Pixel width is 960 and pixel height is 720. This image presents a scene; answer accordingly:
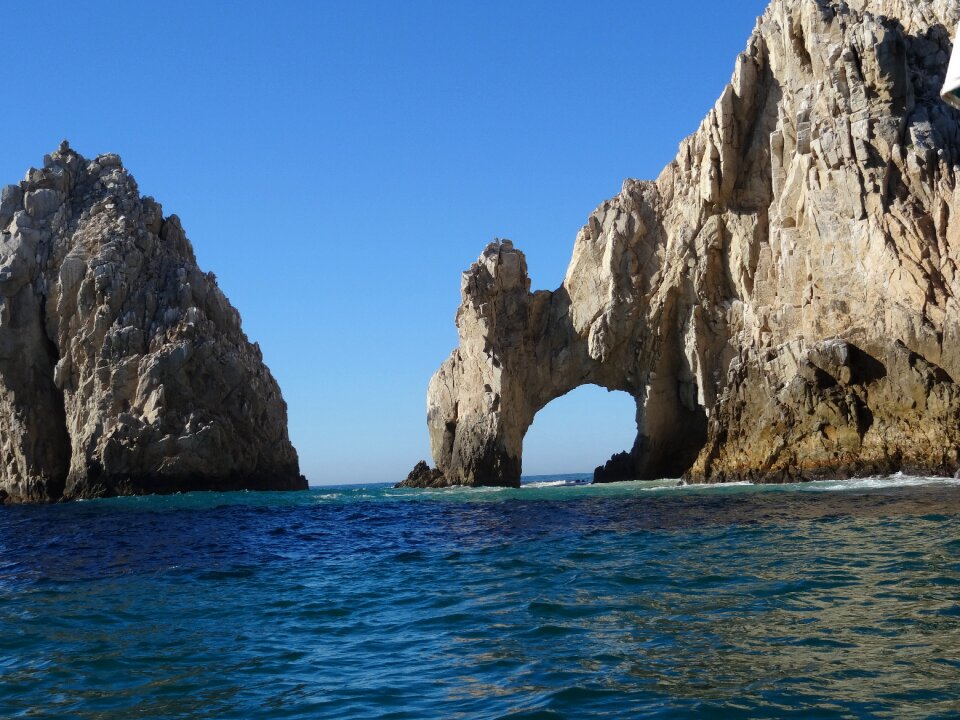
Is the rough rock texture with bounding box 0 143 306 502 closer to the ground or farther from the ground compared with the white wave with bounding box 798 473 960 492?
farther from the ground

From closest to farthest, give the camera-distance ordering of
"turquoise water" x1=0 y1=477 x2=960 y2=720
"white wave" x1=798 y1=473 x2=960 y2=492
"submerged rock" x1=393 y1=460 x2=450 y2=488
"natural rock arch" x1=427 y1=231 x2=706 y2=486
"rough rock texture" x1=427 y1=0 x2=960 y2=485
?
"turquoise water" x1=0 y1=477 x2=960 y2=720 < "white wave" x1=798 y1=473 x2=960 y2=492 < "rough rock texture" x1=427 y1=0 x2=960 y2=485 < "natural rock arch" x1=427 y1=231 x2=706 y2=486 < "submerged rock" x1=393 y1=460 x2=450 y2=488

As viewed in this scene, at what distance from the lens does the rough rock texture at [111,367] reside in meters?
57.4

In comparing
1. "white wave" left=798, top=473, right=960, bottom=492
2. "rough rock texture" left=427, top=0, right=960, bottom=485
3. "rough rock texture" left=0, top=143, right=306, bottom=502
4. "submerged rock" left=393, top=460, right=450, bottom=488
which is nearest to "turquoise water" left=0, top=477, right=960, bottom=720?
"white wave" left=798, top=473, right=960, bottom=492

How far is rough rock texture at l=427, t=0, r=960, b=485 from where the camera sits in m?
37.4

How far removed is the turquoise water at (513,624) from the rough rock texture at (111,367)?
122ft

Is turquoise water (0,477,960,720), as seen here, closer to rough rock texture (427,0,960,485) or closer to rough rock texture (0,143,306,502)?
rough rock texture (427,0,960,485)

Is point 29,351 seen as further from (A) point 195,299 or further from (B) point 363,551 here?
(B) point 363,551

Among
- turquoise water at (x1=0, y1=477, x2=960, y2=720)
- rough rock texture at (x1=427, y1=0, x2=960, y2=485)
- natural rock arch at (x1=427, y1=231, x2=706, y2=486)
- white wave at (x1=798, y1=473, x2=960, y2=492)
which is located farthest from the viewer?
natural rock arch at (x1=427, y1=231, x2=706, y2=486)

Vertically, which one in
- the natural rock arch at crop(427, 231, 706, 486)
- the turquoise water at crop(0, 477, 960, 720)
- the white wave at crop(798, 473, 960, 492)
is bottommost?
the turquoise water at crop(0, 477, 960, 720)

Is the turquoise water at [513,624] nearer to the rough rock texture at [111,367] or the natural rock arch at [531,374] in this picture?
the natural rock arch at [531,374]

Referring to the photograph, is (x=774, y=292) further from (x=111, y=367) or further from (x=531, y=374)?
(x=111, y=367)

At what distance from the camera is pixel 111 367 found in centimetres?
5850

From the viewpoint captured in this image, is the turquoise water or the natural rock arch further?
the natural rock arch

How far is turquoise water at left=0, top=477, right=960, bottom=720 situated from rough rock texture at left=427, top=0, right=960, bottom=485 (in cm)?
1719
